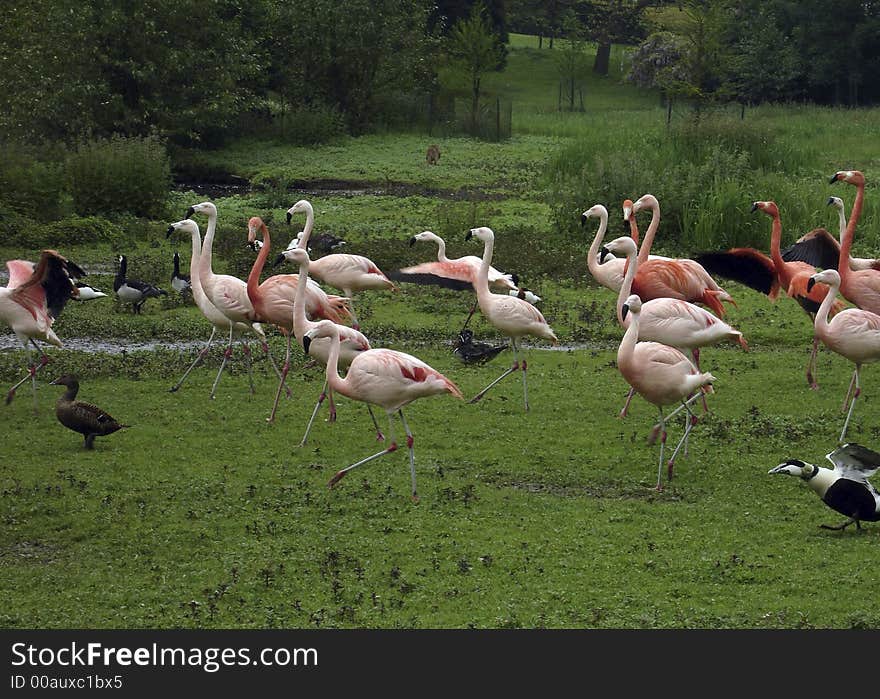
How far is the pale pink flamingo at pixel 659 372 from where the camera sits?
30.1ft

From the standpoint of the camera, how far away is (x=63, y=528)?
331 inches

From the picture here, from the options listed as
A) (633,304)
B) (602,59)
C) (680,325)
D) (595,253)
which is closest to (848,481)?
(633,304)

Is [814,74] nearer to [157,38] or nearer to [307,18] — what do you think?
[307,18]

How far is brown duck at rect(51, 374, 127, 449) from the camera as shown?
996 cm

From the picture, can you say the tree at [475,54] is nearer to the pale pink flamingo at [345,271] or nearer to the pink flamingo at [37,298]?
the pale pink flamingo at [345,271]

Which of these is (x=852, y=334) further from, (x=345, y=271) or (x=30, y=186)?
(x=30, y=186)

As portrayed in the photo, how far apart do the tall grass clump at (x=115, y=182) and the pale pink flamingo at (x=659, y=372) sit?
13954 millimetres

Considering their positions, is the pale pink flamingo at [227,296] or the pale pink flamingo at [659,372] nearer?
the pale pink flamingo at [659,372]

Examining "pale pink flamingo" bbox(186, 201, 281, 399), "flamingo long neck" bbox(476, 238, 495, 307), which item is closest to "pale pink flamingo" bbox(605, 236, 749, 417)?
"flamingo long neck" bbox(476, 238, 495, 307)

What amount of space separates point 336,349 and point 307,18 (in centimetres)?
2894

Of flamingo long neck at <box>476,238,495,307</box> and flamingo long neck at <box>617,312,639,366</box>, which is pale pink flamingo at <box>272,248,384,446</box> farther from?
flamingo long neck at <box>617,312,639,366</box>

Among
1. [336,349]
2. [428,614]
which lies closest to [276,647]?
[428,614]

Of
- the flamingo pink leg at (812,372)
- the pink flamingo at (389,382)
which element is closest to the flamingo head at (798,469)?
the pink flamingo at (389,382)

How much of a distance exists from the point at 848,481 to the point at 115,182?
1619cm
